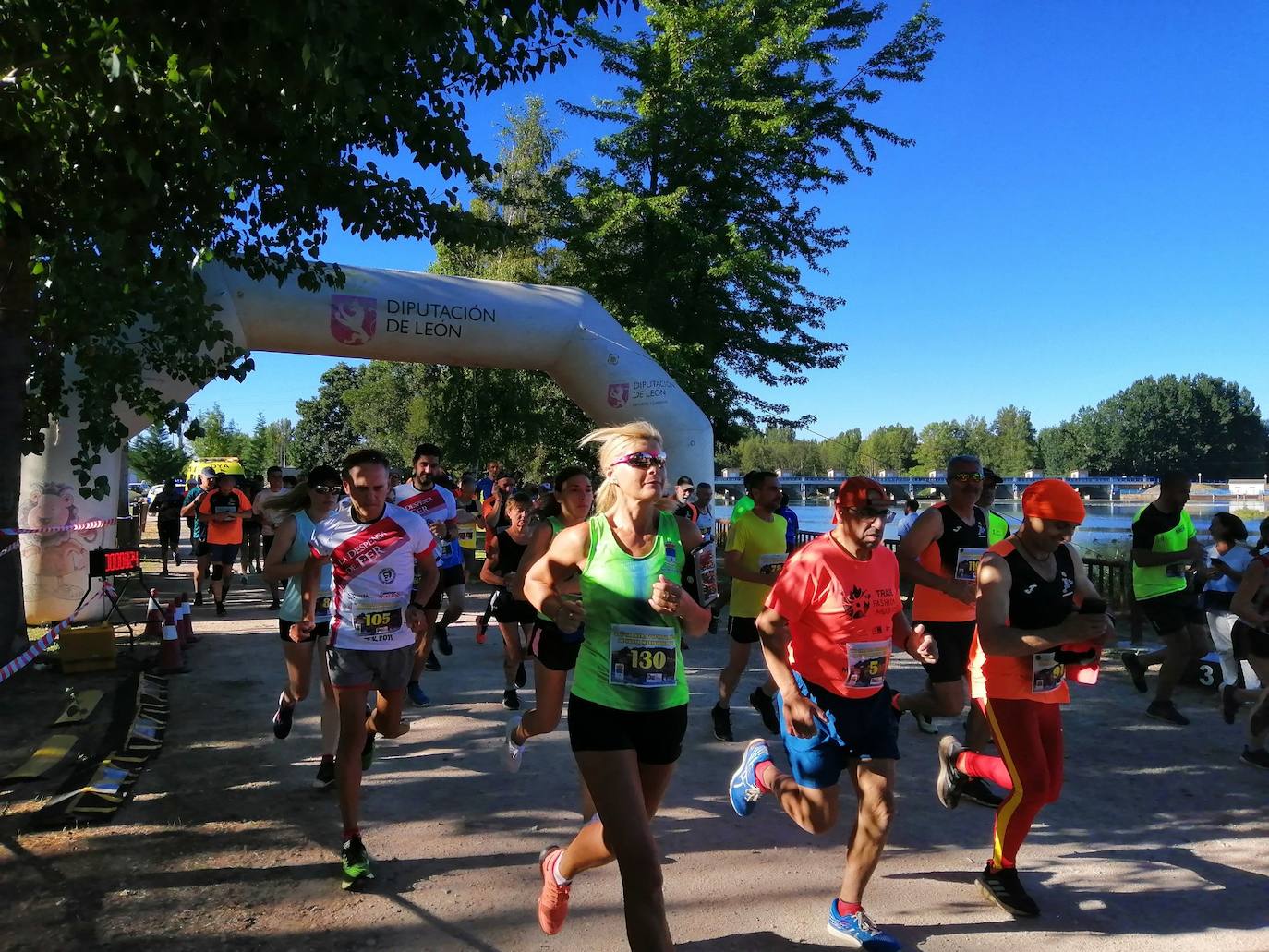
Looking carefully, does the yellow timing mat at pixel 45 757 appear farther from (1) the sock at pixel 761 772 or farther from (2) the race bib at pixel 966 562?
(2) the race bib at pixel 966 562

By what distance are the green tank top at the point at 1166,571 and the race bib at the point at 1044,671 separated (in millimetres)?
3689

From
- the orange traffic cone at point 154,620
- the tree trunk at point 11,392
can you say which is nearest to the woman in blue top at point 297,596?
the tree trunk at point 11,392

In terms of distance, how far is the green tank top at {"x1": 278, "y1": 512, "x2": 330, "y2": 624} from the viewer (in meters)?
4.93

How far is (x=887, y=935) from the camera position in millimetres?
3133

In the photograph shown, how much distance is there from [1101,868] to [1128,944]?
0.70 meters

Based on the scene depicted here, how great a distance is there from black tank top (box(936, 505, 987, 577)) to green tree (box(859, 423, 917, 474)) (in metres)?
131

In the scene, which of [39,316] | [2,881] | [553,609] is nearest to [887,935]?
[553,609]

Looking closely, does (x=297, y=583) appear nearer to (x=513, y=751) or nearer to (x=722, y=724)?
(x=513, y=751)

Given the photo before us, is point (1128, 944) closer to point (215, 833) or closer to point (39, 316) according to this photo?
point (215, 833)

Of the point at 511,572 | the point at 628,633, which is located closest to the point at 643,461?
the point at 628,633

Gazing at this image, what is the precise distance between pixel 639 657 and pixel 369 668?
5.60ft

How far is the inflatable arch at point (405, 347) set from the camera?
8.55 m

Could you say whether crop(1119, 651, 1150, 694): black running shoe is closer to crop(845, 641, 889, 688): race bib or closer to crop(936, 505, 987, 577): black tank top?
crop(936, 505, 987, 577): black tank top

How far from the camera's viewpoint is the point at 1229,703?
5.99m
